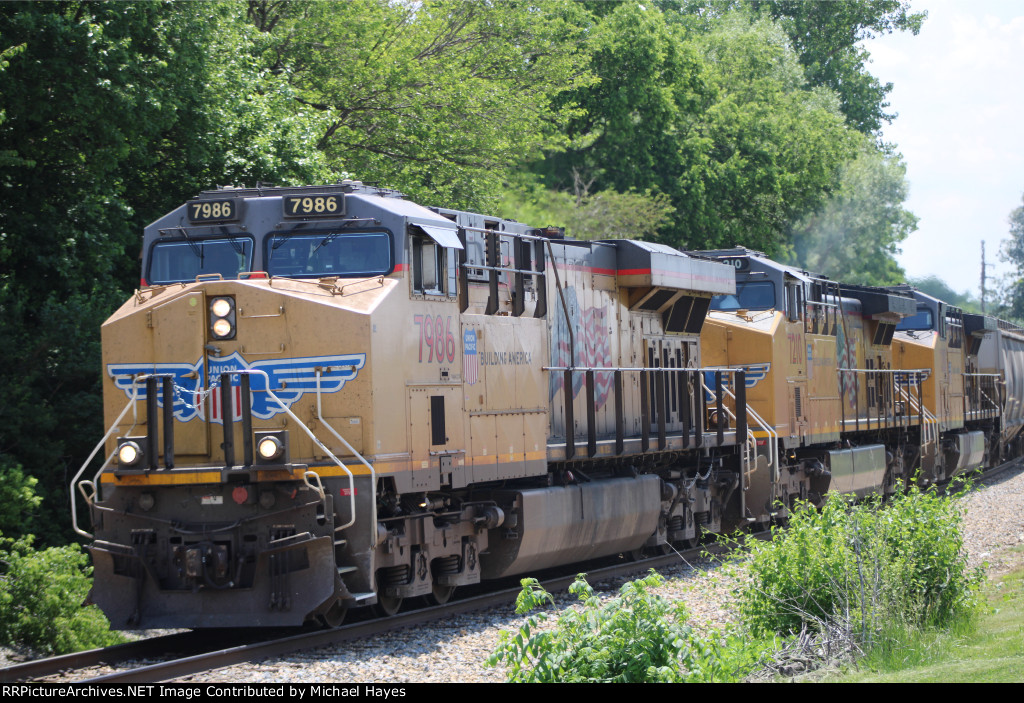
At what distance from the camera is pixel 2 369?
1349cm

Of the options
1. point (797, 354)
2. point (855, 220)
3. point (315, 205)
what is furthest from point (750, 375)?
point (855, 220)

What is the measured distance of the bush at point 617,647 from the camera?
6.50 m

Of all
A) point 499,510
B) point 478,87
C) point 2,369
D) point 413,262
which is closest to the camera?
point 413,262

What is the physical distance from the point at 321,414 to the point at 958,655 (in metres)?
5.28

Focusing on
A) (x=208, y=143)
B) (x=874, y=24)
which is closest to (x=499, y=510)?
(x=208, y=143)

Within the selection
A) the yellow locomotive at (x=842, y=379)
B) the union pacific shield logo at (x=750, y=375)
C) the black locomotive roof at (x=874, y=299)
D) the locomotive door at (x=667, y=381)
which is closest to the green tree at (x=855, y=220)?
the yellow locomotive at (x=842, y=379)

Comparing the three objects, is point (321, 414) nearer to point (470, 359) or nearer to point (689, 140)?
point (470, 359)

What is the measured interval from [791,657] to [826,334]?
1235cm

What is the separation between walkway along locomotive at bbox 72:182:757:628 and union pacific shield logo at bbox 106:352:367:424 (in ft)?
0.06

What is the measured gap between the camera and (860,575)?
859 centimetres

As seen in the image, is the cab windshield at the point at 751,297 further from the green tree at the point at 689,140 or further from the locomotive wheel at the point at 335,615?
the green tree at the point at 689,140

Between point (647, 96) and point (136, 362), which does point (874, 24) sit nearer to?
point (647, 96)

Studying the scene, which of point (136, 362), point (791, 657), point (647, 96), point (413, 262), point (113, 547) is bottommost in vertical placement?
point (791, 657)

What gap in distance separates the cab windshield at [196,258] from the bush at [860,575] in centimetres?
528
